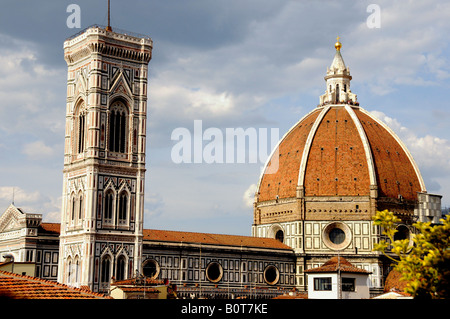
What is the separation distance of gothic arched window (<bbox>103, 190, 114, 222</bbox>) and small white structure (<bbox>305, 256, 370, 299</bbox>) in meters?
18.7

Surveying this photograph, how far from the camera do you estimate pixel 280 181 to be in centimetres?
10525

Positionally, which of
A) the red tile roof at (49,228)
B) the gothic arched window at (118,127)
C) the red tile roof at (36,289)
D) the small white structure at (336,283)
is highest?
the gothic arched window at (118,127)

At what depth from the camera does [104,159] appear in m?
66.8

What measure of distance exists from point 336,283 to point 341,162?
36162 millimetres

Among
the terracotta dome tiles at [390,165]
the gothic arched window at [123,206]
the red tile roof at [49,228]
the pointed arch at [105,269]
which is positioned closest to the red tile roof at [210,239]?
the red tile roof at [49,228]

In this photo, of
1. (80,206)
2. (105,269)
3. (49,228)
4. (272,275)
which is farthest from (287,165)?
(105,269)

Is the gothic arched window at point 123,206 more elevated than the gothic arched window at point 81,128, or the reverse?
the gothic arched window at point 81,128

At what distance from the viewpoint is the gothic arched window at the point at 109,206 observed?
66562 mm

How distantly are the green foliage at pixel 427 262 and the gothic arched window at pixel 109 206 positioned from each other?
49.0 metres

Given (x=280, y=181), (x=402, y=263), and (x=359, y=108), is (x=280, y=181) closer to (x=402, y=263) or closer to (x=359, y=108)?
(x=359, y=108)

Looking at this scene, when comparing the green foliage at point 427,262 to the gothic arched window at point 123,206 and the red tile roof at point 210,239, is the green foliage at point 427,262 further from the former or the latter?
the red tile roof at point 210,239

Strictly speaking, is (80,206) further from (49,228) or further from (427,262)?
(427,262)
